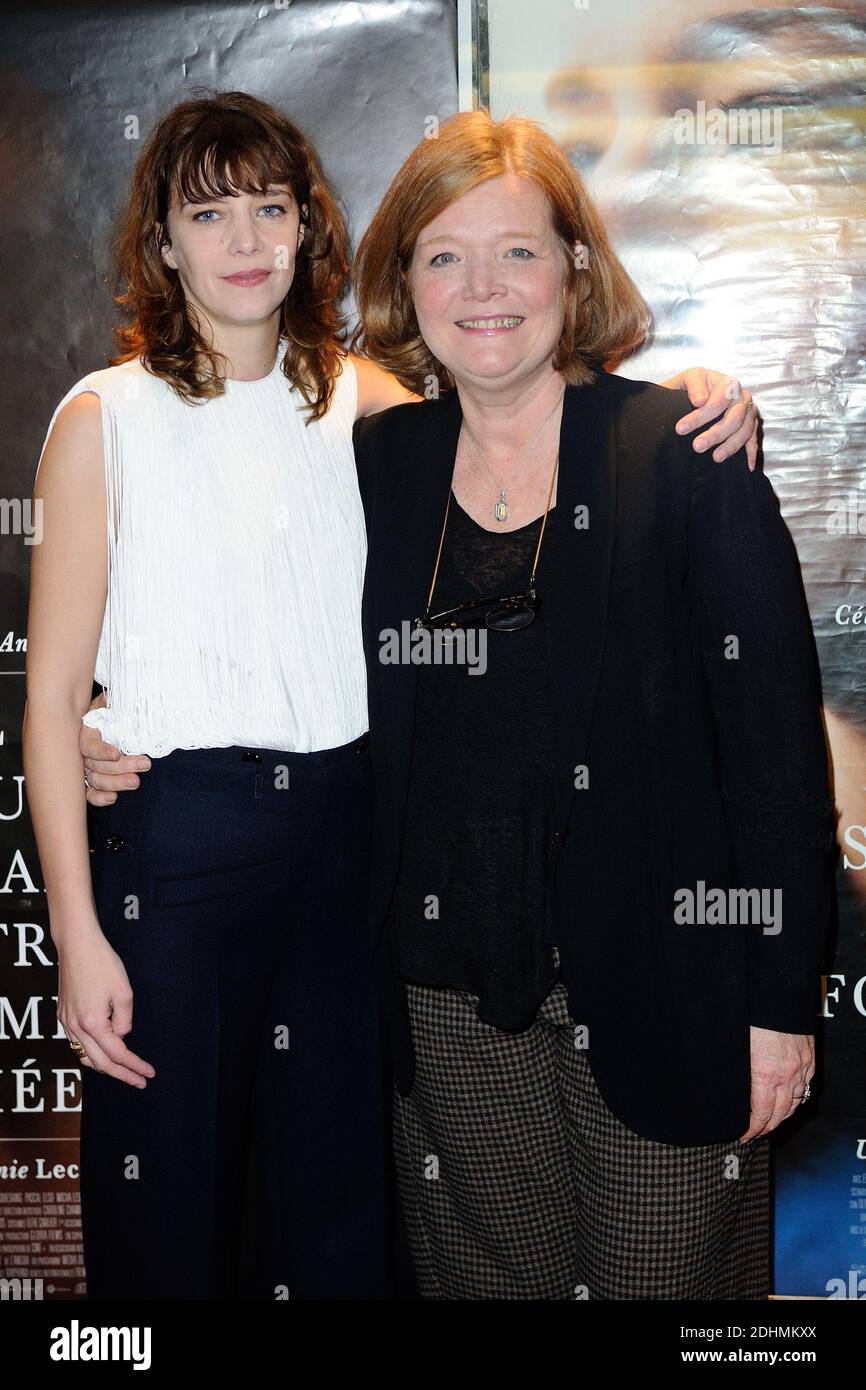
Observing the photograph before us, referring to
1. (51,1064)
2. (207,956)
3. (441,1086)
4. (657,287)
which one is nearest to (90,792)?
(207,956)

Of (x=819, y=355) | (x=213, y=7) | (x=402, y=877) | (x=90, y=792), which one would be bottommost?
(x=402, y=877)

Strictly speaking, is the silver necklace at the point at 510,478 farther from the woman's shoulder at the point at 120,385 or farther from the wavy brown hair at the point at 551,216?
the woman's shoulder at the point at 120,385

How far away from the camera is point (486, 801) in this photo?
5.58 ft

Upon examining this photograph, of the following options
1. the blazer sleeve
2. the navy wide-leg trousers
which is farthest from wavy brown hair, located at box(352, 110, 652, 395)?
the navy wide-leg trousers

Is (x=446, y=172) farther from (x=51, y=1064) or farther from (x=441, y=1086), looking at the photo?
(x=51, y=1064)

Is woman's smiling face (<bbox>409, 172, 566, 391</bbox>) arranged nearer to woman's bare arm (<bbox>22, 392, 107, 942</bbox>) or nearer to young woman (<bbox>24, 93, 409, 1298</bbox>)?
young woman (<bbox>24, 93, 409, 1298</bbox>)

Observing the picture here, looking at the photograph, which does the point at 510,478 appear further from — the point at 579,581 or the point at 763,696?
the point at 763,696

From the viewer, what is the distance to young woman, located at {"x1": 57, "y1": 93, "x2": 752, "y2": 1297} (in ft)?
5.74

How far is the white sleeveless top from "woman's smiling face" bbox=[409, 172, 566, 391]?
36cm

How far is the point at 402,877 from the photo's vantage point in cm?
180

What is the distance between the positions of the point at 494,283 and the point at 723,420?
1.33 ft

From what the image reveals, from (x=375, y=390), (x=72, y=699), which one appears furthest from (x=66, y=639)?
(x=375, y=390)

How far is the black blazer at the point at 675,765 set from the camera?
1645 mm
